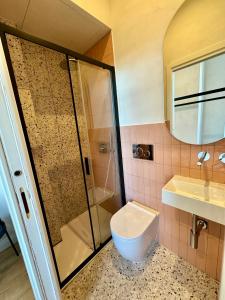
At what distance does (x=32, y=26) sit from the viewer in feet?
4.20

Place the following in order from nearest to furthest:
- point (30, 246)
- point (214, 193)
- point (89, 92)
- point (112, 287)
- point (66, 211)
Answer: point (30, 246) < point (214, 193) < point (112, 287) < point (89, 92) < point (66, 211)

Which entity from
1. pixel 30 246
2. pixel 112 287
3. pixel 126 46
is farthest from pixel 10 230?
pixel 126 46

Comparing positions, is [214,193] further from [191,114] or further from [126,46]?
[126,46]

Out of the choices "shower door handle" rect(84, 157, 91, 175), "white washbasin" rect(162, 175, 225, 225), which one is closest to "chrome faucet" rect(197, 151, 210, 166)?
"white washbasin" rect(162, 175, 225, 225)

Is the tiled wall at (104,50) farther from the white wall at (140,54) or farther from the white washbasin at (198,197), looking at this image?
the white washbasin at (198,197)

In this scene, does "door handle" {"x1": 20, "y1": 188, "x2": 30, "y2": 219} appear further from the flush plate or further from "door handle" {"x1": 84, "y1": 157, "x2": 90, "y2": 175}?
the flush plate

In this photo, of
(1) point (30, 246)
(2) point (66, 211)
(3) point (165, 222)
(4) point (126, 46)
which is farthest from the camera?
(2) point (66, 211)

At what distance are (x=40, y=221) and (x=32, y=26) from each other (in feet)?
5.46

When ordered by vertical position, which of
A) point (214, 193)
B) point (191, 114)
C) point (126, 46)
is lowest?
point (214, 193)

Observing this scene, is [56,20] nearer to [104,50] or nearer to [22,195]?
[104,50]

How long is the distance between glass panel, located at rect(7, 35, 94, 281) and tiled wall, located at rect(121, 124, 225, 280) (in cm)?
66

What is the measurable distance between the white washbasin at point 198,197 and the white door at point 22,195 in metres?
0.93

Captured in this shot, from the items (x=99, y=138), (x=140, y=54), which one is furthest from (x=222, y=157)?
(x=99, y=138)

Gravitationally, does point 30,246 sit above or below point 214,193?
below
